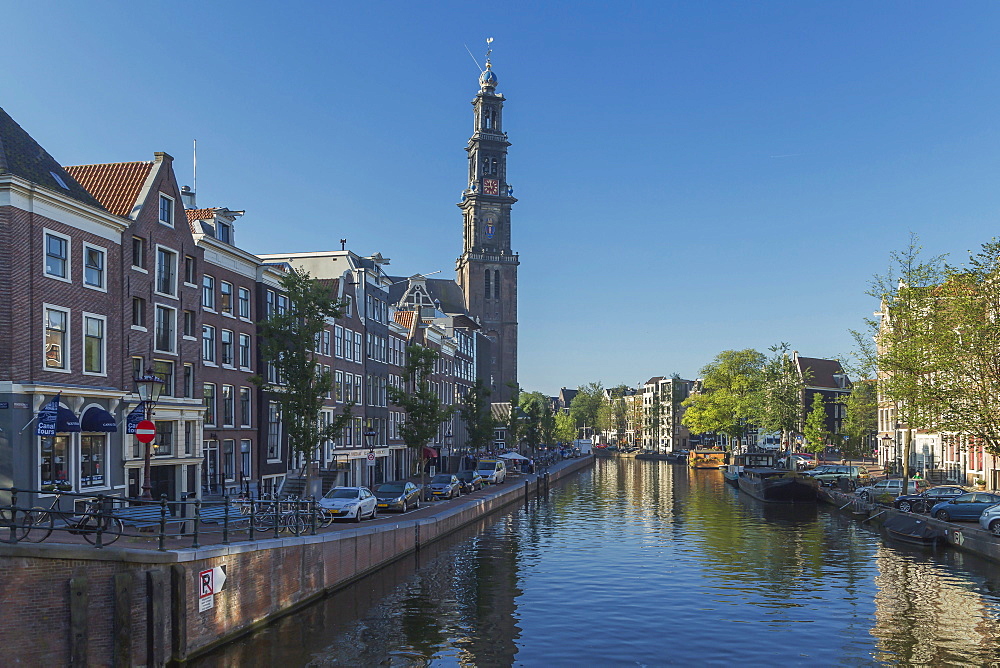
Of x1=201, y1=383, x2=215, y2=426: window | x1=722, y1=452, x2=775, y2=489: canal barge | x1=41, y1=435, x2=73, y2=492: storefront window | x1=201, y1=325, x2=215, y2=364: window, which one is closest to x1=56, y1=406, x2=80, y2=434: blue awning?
x1=41, y1=435, x2=73, y2=492: storefront window

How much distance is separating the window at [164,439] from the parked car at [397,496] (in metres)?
10.1

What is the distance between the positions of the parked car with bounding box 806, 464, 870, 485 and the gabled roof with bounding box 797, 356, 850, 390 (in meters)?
65.5

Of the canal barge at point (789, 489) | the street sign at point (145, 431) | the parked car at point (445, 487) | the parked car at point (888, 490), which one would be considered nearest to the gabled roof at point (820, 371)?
the canal barge at point (789, 489)

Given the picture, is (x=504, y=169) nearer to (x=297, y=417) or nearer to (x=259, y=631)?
(x=297, y=417)

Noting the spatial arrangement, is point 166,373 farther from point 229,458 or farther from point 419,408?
point 419,408

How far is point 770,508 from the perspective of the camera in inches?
2594

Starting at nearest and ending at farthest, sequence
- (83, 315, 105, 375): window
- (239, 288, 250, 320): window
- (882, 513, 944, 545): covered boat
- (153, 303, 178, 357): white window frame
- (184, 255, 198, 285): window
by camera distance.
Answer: (83, 315, 105, 375): window < (153, 303, 178, 357): white window frame < (882, 513, 944, 545): covered boat < (184, 255, 198, 285): window < (239, 288, 250, 320): window

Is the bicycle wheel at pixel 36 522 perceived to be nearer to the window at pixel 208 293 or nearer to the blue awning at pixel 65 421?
the blue awning at pixel 65 421

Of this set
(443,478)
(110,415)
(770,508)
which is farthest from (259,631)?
(770,508)

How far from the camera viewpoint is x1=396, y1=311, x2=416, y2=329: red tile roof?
85925 mm

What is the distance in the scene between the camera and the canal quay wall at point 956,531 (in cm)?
3766

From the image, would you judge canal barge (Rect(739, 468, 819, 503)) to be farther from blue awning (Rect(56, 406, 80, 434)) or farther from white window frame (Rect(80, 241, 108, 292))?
blue awning (Rect(56, 406, 80, 434))

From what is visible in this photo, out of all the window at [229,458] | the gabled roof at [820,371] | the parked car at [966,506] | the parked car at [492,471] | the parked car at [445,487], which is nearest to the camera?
the parked car at [966,506]

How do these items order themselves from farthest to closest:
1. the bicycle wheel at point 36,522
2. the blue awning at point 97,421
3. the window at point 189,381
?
the window at point 189,381 < the blue awning at point 97,421 < the bicycle wheel at point 36,522
